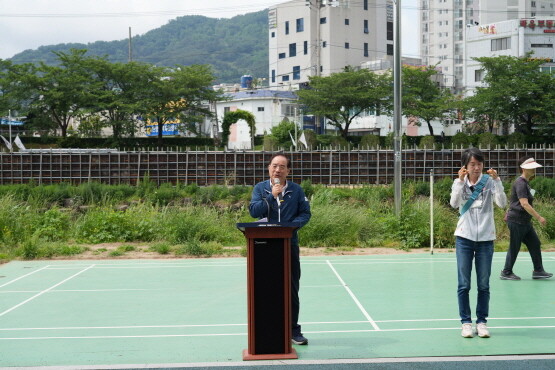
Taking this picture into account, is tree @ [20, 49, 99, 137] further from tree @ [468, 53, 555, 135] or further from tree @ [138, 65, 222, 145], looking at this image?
tree @ [468, 53, 555, 135]

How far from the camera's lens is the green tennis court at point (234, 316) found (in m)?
6.96

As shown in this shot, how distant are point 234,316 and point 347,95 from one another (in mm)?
49472

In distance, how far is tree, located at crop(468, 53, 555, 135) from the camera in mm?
52938

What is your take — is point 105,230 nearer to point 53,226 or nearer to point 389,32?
point 53,226

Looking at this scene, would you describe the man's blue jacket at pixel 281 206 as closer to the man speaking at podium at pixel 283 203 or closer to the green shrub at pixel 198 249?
the man speaking at podium at pixel 283 203

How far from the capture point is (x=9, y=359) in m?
7.00

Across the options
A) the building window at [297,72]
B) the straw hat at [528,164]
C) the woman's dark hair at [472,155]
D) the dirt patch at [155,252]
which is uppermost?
the building window at [297,72]

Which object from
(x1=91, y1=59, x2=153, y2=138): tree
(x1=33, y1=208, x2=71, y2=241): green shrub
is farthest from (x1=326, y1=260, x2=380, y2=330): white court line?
(x1=91, y1=59, x2=153, y2=138): tree

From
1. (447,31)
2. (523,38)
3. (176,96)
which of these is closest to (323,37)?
(523,38)

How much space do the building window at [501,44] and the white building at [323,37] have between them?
20.7 m

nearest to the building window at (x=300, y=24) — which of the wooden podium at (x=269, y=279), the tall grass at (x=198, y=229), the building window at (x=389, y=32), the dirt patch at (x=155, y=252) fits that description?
the building window at (x=389, y=32)

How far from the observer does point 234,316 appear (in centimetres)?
908

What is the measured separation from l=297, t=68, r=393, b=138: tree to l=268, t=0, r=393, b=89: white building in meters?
27.4

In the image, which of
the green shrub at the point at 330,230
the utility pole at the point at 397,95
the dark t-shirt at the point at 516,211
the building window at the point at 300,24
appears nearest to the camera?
the dark t-shirt at the point at 516,211
